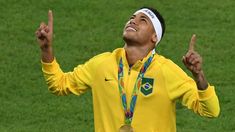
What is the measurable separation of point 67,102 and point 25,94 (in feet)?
2.42

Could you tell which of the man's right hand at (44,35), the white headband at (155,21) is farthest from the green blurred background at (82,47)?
the man's right hand at (44,35)

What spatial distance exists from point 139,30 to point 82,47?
7.59m

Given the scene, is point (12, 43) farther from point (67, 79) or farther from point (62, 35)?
point (67, 79)

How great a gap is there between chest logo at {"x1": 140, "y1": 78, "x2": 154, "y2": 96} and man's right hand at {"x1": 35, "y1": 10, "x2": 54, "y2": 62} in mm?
795

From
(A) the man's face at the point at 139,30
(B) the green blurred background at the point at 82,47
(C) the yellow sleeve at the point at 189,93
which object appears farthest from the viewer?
(B) the green blurred background at the point at 82,47

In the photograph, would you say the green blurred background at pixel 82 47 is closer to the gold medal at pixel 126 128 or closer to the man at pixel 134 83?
the man at pixel 134 83

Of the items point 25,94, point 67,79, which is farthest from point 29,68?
point 67,79

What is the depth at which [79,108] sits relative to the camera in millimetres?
12391

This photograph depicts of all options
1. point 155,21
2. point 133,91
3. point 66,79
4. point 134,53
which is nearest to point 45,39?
point 66,79

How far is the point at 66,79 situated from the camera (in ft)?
24.5

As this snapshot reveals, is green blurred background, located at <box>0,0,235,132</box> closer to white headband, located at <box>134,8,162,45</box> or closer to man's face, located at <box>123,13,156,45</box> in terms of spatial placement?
white headband, located at <box>134,8,162,45</box>

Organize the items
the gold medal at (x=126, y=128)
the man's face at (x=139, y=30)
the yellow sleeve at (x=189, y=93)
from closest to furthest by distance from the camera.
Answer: the yellow sleeve at (x=189, y=93)
the gold medal at (x=126, y=128)
the man's face at (x=139, y=30)

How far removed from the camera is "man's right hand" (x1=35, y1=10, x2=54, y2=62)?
720 cm

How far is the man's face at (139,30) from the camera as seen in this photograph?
7.19 meters
